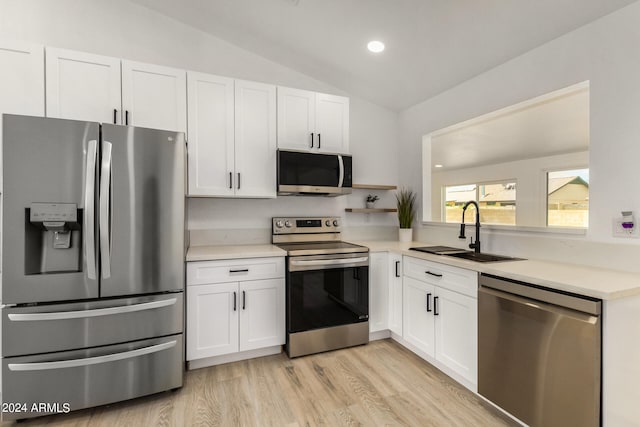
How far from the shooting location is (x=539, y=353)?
1.53m

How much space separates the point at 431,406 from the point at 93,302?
2.17 metres

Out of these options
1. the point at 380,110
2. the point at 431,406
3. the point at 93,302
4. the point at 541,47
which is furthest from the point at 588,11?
the point at 93,302

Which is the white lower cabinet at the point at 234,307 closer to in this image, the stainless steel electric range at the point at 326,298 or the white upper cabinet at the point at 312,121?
the stainless steel electric range at the point at 326,298

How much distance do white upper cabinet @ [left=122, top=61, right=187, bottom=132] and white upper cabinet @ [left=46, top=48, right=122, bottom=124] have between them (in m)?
0.06

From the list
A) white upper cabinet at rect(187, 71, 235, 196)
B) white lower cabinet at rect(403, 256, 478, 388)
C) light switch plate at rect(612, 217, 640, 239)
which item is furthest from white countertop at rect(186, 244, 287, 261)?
light switch plate at rect(612, 217, 640, 239)

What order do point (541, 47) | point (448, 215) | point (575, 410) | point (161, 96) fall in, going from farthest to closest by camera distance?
point (448, 215) → point (161, 96) → point (541, 47) → point (575, 410)

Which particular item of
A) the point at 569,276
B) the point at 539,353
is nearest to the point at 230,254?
the point at 539,353

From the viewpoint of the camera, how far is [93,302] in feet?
5.92

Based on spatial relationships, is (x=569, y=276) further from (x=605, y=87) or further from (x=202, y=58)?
(x=202, y=58)

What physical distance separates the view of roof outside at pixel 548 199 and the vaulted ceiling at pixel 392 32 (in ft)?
3.43

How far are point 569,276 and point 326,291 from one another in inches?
64.2

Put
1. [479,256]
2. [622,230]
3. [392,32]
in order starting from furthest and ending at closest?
[479,256]
[392,32]
[622,230]

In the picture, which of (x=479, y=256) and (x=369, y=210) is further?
(x=369, y=210)

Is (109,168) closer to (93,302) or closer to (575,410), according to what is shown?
(93,302)
